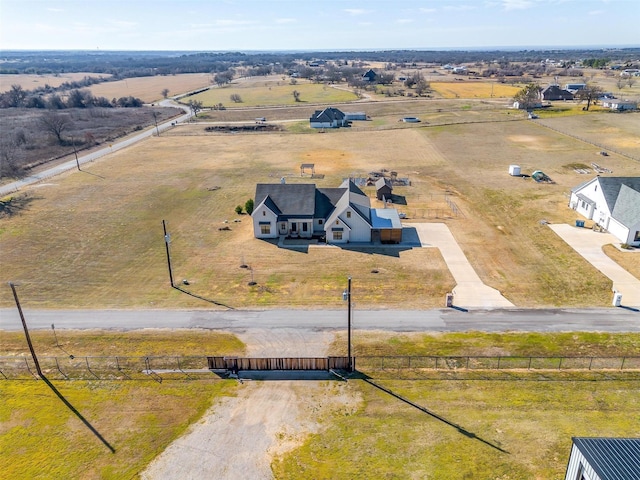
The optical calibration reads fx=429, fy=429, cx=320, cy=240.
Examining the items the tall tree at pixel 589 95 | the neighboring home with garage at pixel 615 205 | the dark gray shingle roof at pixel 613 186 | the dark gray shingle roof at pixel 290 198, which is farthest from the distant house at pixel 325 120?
the tall tree at pixel 589 95

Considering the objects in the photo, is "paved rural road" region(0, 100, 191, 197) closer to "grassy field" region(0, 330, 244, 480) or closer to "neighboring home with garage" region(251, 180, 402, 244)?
"neighboring home with garage" region(251, 180, 402, 244)

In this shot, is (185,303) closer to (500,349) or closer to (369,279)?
(369,279)

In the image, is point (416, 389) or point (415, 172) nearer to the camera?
point (416, 389)

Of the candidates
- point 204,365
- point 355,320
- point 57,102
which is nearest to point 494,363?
point 355,320

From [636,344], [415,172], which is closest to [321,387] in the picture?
[636,344]

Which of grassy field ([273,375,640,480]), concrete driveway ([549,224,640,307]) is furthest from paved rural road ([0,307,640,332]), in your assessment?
grassy field ([273,375,640,480])

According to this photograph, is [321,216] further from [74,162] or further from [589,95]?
[589,95]
